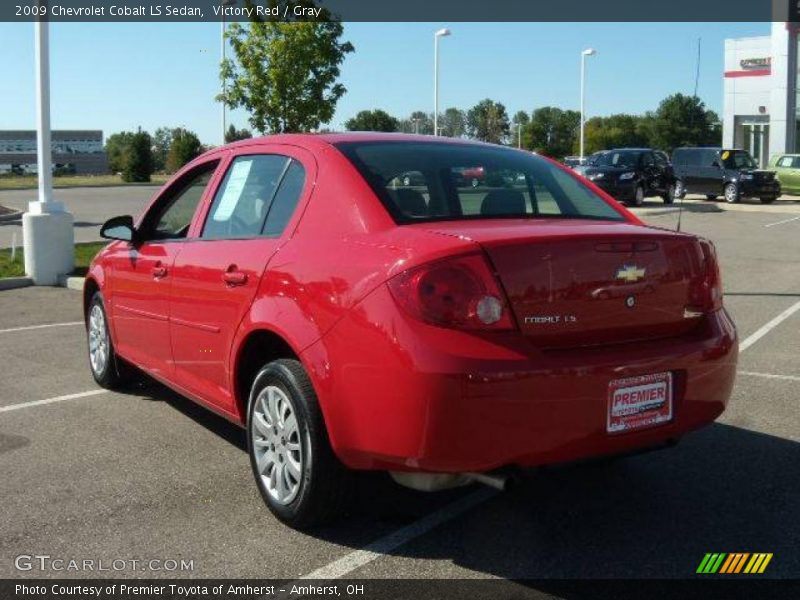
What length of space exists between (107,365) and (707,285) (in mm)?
4035

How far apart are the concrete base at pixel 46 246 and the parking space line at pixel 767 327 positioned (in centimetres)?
885

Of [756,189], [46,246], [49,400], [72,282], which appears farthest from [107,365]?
[756,189]

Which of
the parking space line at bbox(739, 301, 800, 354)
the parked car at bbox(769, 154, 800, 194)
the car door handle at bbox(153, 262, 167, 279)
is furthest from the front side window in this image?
the parked car at bbox(769, 154, 800, 194)

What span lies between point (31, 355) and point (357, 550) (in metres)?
4.94

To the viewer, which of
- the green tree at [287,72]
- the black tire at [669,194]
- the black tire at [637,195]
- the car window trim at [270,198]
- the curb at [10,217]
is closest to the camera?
the car window trim at [270,198]

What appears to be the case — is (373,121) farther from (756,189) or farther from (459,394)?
(459,394)

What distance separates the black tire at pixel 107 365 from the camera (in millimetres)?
5961

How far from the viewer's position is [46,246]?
12.1 meters

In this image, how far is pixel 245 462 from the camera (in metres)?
4.66

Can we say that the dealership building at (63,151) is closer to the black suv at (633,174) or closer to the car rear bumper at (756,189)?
the black suv at (633,174)

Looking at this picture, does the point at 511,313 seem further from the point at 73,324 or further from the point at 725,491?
the point at 73,324

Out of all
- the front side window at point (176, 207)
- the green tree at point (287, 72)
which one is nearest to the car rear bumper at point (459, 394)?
the front side window at point (176, 207)

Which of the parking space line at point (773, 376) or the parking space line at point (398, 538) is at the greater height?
the parking space line at point (773, 376)

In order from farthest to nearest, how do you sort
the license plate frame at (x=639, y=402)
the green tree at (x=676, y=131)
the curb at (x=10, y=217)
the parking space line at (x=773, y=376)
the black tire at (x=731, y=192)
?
1. the green tree at (x=676, y=131)
2. the black tire at (x=731, y=192)
3. the curb at (x=10, y=217)
4. the parking space line at (x=773, y=376)
5. the license plate frame at (x=639, y=402)
